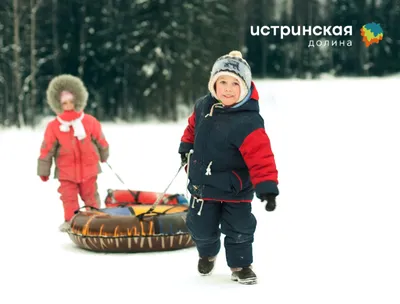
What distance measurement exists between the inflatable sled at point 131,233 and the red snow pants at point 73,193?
1194 millimetres

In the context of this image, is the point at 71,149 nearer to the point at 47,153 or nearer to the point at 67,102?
the point at 47,153

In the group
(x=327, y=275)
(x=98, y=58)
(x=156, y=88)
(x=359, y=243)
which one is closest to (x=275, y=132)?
(x=156, y=88)

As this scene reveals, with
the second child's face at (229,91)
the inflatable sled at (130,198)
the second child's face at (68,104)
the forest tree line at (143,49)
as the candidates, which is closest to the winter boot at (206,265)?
the second child's face at (229,91)

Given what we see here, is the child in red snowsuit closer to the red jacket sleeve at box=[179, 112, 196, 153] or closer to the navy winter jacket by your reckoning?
the red jacket sleeve at box=[179, 112, 196, 153]

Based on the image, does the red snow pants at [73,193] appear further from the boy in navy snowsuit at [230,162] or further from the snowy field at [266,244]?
the boy in navy snowsuit at [230,162]

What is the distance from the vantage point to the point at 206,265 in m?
5.23

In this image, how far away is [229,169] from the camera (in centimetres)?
489

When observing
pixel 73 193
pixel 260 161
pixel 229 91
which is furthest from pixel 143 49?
pixel 260 161

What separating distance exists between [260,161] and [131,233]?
1.90 metres

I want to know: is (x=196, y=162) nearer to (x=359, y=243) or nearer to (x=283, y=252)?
(x=283, y=252)

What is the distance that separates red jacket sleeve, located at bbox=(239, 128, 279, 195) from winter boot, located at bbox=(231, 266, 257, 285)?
2.19 feet

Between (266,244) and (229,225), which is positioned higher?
(229,225)

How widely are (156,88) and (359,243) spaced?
2578 centimetres

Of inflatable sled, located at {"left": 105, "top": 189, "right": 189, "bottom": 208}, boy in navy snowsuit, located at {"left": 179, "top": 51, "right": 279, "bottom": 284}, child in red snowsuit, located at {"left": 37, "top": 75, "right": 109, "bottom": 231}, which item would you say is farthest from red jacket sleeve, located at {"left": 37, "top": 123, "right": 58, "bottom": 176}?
boy in navy snowsuit, located at {"left": 179, "top": 51, "right": 279, "bottom": 284}
